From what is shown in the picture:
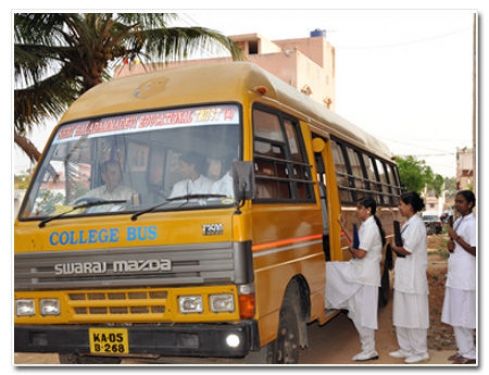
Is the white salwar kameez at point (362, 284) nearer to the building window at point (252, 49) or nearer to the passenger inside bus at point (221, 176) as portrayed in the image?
the passenger inside bus at point (221, 176)

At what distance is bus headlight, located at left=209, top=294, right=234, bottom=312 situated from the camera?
4.73m

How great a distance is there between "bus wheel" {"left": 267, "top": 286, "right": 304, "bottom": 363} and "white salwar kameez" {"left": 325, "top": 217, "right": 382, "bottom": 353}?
3.30ft

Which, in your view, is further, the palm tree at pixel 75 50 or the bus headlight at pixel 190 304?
the palm tree at pixel 75 50

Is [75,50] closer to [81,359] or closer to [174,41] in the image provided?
[174,41]

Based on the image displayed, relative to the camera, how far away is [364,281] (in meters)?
6.73

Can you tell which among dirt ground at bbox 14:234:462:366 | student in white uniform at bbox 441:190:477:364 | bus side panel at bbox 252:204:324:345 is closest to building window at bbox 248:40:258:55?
dirt ground at bbox 14:234:462:366

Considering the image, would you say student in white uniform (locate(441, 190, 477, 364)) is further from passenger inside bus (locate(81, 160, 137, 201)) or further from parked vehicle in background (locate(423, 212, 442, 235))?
passenger inside bus (locate(81, 160, 137, 201))

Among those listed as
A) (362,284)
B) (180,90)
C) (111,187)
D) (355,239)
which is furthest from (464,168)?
(111,187)

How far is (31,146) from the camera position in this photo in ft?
27.2

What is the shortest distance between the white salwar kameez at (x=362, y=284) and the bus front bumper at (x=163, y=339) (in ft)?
7.44

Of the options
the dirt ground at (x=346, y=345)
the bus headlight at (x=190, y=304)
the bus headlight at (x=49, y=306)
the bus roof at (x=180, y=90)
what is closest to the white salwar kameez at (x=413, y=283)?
the dirt ground at (x=346, y=345)

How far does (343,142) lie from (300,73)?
9.66m

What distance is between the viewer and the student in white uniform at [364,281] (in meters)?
6.67

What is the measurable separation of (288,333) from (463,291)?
1872 millimetres
